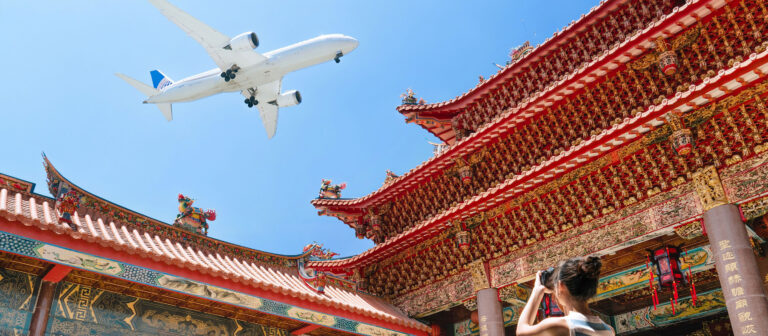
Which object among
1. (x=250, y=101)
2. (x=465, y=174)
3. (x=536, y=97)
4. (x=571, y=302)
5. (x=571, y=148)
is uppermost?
(x=250, y=101)

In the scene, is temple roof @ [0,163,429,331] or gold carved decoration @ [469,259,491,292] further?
gold carved decoration @ [469,259,491,292]

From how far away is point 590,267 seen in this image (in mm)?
2666

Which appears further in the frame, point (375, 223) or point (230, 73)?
point (230, 73)

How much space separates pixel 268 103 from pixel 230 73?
4214 millimetres

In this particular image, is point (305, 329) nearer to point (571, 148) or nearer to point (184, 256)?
point (184, 256)

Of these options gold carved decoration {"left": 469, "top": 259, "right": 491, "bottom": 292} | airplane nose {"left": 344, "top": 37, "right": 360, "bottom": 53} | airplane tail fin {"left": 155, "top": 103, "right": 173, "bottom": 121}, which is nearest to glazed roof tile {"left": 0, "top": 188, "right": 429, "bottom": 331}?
gold carved decoration {"left": 469, "top": 259, "right": 491, "bottom": 292}

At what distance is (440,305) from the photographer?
1238 cm

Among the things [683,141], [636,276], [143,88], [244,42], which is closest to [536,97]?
[683,141]

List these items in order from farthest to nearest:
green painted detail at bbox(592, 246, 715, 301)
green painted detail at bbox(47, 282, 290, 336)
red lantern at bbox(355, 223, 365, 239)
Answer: red lantern at bbox(355, 223, 365, 239) → green painted detail at bbox(592, 246, 715, 301) → green painted detail at bbox(47, 282, 290, 336)

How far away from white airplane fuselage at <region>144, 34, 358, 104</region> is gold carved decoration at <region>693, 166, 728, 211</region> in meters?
16.1

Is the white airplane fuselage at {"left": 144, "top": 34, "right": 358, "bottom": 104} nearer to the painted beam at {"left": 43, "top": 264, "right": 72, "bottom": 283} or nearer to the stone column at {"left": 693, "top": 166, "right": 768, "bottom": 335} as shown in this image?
the painted beam at {"left": 43, "top": 264, "right": 72, "bottom": 283}

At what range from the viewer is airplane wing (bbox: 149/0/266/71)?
2175 centimetres

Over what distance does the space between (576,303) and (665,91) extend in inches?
315

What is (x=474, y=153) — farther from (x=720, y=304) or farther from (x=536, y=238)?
(x=720, y=304)
